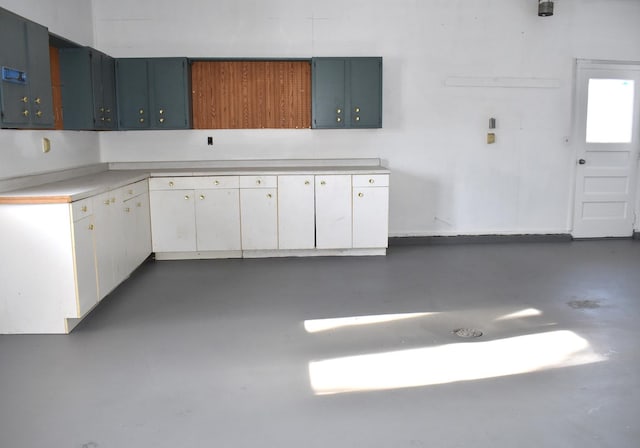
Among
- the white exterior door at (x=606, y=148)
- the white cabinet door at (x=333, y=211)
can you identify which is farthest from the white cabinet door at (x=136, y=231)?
the white exterior door at (x=606, y=148)

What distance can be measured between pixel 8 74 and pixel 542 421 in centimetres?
413

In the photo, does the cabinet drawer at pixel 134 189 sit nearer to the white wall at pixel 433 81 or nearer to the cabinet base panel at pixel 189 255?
the cabinet base panel at pixel 189 255

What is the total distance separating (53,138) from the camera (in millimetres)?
5477

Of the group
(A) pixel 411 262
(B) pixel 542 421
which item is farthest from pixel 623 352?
(A) pixel 411 262

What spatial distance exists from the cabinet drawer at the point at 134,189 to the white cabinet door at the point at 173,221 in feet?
0.67

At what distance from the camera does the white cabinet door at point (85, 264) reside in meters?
4.12

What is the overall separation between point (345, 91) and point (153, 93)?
2250 mm

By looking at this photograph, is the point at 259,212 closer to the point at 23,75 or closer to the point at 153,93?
the point at 153,93

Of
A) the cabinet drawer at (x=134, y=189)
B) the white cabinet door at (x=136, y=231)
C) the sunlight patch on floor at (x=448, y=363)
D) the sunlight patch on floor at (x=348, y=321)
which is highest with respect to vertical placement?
the cabinet drawer at (x=134, y=189)

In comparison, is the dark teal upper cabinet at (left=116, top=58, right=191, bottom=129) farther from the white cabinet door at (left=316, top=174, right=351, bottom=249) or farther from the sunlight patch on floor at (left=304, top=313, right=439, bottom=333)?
the sunlight patch on floor at (left=304, top=313, right=439, bottom=333)

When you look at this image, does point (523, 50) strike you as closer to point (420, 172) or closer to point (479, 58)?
point (479, 58)

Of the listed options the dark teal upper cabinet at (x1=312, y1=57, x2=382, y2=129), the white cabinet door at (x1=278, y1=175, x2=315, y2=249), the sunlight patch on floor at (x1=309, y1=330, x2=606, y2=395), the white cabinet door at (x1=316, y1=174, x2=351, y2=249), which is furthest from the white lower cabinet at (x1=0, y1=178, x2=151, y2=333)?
the dark teal upper cabinet at (x1=312, y1=57, x2=382, y2=129)

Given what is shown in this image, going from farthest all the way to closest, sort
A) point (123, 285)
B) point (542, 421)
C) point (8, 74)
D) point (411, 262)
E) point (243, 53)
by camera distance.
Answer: point (243, 53) < point (411, 262) < point (123, 285) < point (8, 74) < point (542, 421)

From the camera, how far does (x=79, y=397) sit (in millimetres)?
3143
